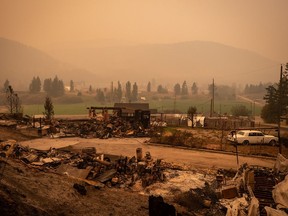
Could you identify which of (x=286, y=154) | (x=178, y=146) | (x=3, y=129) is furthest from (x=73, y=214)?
(x=3, y=129)

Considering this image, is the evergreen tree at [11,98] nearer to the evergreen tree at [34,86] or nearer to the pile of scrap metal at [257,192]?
the pile of scrap metal at [257,192]

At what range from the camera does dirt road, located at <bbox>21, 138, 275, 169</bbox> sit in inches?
817

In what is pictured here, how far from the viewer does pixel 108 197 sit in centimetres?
1328

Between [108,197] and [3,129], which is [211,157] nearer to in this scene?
[108,197]

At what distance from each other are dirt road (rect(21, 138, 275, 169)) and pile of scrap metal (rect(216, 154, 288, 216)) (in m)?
2.58

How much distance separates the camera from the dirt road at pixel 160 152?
2075cm

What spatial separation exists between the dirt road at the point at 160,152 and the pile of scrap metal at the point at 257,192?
2580 millimetres

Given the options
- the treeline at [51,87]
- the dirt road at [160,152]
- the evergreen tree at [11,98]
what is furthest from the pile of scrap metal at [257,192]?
the treeline at [51,87]

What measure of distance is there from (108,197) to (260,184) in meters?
9.00

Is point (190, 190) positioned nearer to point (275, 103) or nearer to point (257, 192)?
point (257, 192)

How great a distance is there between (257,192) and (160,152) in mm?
11181

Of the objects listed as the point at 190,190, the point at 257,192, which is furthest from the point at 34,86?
the point at 257,192

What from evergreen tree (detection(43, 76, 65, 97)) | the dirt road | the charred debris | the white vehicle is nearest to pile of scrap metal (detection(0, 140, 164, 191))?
the charred debris

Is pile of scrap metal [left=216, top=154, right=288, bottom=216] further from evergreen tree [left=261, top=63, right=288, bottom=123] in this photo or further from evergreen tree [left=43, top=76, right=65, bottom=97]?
evergreen tree [left=43, top=76, right=65, bottom=97]
